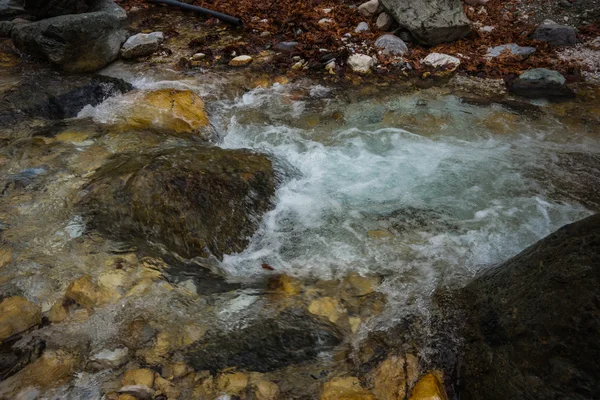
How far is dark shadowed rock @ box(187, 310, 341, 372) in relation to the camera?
3.22m

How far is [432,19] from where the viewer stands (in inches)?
323

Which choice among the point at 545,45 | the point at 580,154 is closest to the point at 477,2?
the point at 545,45

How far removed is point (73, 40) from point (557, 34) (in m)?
9.36

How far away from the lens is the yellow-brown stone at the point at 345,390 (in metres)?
2.97

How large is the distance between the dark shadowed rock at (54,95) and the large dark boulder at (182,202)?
7.54ft

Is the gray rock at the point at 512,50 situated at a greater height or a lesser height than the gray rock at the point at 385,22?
lesser

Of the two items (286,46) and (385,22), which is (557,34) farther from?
(286,46)

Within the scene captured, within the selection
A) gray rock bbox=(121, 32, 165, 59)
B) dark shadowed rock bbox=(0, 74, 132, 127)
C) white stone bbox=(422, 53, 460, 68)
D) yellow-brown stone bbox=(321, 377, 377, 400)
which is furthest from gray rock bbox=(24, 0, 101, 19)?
yellow-brown stone bbox=(321, 377, 377, 400)

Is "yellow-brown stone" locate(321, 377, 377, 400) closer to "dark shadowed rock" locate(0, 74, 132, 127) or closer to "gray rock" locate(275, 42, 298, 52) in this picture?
"dark shadowed rock" locate(0, 74, 132, 127)

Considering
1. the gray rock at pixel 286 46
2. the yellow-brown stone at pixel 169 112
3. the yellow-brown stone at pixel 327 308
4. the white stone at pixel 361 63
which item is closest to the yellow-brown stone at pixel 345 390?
the yellow-brown stone at pixel 327 308

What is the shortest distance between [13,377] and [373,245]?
11.1 feet

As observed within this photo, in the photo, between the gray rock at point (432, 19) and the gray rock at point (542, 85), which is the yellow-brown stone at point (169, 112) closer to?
the gray rock at point (432, 19)

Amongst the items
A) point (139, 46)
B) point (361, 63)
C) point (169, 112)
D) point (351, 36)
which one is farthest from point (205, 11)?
point (169, 112)

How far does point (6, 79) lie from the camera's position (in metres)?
6.94
